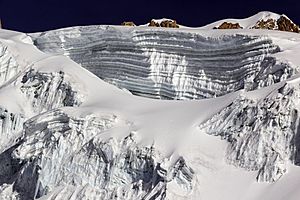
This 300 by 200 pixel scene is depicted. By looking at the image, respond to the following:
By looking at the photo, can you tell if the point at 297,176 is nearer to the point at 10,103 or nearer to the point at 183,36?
the point at 183,36

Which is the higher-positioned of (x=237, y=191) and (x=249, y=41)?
(x=249, y=41)

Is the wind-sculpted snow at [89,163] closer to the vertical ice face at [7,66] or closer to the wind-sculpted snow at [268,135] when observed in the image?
the wind-sculpted snow at [268,135]

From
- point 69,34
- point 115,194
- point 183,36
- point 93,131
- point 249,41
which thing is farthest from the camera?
point 69,34

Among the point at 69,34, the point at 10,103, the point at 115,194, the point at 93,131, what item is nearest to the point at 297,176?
the point at 115,194

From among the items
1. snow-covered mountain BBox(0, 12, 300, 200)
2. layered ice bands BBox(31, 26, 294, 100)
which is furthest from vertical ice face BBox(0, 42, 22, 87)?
layered ice bands BBox(31, 26, 294, 100)

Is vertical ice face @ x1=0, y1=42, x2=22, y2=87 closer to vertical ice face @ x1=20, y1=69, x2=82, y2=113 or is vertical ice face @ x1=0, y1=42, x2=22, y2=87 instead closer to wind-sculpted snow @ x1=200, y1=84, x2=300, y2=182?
vertical ice face @ x1=20, y1=69, x2=82, y2=113

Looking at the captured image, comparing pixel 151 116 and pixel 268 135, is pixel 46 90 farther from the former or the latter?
pixel 268 135
